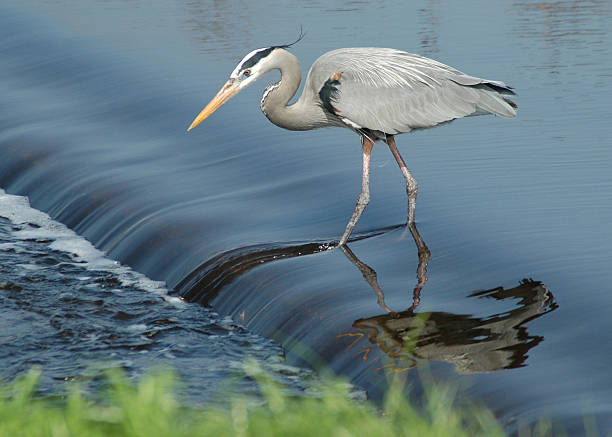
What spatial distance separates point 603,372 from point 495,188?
3576 millimetres

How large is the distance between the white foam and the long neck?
181 cm

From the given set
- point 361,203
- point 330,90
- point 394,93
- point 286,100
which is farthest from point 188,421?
point 286,100

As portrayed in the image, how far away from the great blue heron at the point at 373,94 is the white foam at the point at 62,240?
1702 mm

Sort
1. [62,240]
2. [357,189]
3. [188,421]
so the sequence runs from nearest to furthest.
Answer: [188,421] → [357,189] → [62,240]

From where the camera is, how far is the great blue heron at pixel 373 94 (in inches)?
328

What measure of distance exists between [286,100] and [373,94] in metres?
0.83

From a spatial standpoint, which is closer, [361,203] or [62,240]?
[361,203]

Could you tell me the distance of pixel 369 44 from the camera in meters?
14.0

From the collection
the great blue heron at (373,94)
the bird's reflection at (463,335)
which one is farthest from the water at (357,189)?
the great blue heron at (373,94)

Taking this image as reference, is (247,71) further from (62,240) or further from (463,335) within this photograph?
(463,335)

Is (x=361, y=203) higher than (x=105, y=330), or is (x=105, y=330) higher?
(x=361, y=203)

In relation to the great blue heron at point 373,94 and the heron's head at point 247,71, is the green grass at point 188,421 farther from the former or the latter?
the heron's head at point 247,71

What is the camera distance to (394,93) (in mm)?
8453

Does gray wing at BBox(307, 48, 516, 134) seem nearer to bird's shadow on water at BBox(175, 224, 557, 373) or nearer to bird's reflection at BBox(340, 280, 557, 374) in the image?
bird's shadow on water at BBox(175, 224, 557, 373)
